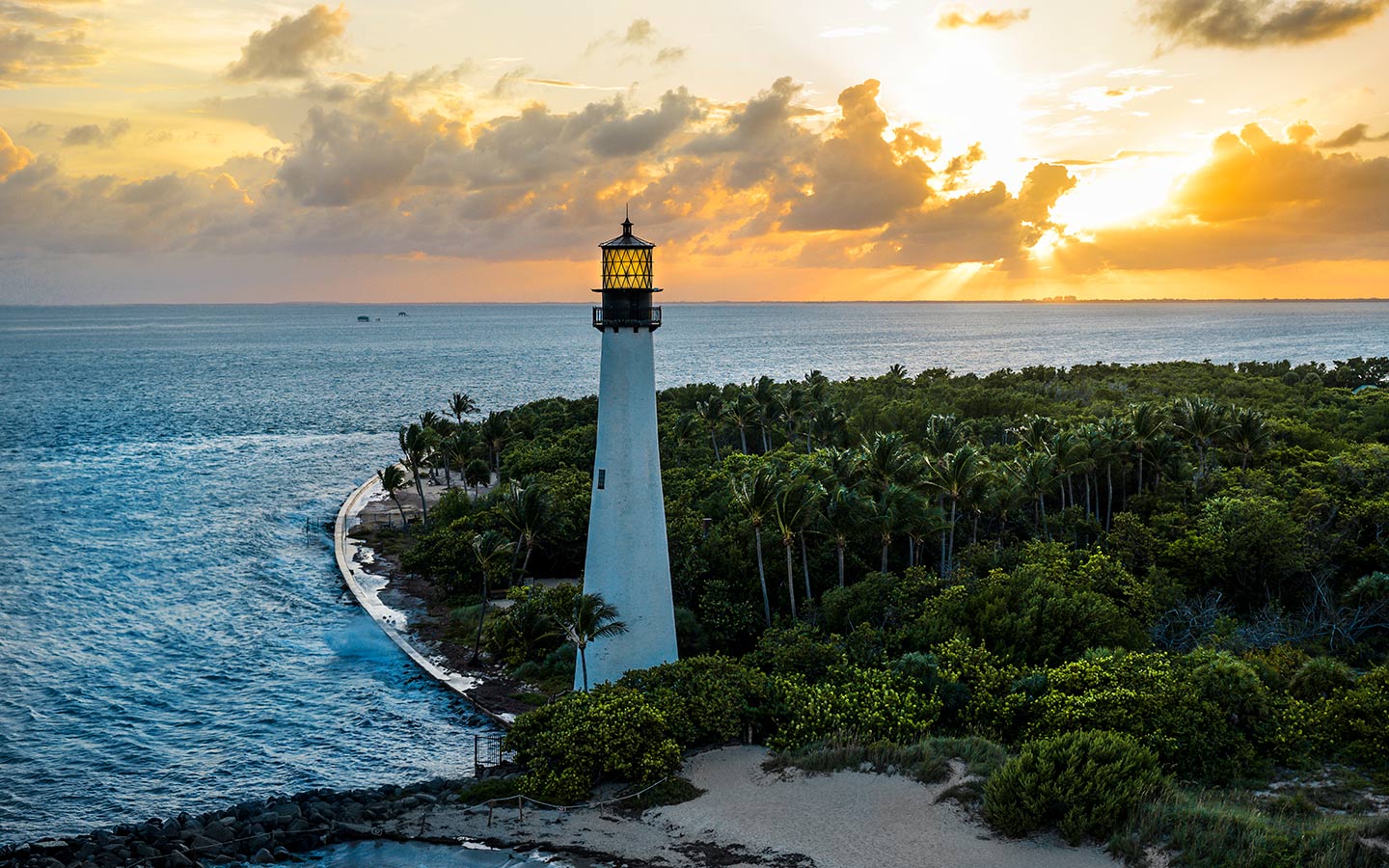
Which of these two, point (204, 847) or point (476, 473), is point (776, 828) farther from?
point (476, 473)

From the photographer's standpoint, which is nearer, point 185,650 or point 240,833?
point 240,833

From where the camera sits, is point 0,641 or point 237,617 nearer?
point 0,641

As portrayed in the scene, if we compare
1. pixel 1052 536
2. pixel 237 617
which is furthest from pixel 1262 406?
pixel 237 617

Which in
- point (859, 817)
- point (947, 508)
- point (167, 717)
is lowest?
point (167, 717)

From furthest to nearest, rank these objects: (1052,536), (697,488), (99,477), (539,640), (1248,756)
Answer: (99,477)
(697,488)
(1052,536)
(539,640)
(1248,756)

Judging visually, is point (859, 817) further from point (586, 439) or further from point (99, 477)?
point (99, 477)

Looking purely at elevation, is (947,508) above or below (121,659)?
above

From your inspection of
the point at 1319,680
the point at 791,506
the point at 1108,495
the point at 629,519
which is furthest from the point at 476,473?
the point at 1319,680
